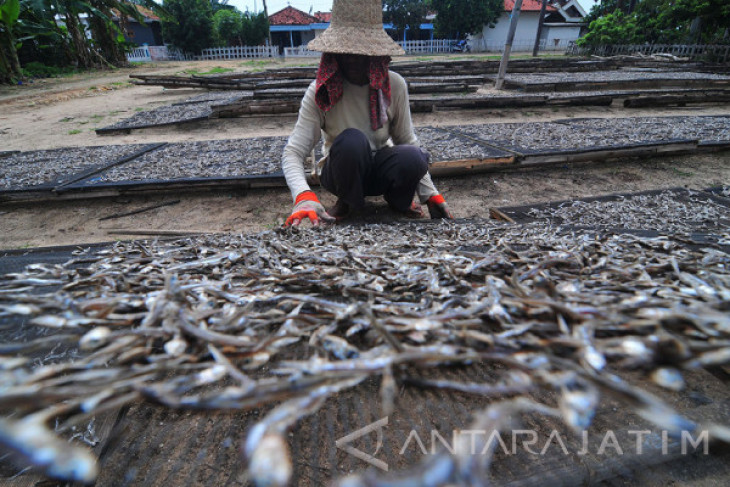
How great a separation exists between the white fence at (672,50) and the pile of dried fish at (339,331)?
1997 cm

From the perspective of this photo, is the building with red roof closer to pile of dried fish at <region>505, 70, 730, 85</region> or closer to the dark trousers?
pile of dried fish at <region>505, 70, 730, 85</region>

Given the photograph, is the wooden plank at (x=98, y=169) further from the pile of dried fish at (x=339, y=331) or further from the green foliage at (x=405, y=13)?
the green foliage at (x=405, y=13)

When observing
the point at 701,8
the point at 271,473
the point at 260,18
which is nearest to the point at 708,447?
the point at 271,473

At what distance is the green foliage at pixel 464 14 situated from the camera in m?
27.5

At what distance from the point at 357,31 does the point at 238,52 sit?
28473mm

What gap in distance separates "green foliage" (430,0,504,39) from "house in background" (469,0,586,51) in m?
2.03

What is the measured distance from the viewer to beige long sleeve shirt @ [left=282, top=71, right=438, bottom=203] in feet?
8.24

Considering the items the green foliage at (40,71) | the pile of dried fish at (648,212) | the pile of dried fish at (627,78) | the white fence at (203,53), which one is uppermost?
the white fence at (203,53)

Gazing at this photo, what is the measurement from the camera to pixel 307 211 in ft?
7.35

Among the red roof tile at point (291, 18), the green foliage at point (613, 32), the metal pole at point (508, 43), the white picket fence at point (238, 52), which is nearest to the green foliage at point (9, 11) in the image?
the metal pole at point (508, 43)

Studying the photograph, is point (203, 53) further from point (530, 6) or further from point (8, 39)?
point (530, 6)

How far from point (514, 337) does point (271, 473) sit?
1.91 ft

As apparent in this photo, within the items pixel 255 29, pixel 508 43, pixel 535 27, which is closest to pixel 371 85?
pixel 508 43

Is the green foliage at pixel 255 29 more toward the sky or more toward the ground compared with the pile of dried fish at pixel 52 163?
more toward the sky
